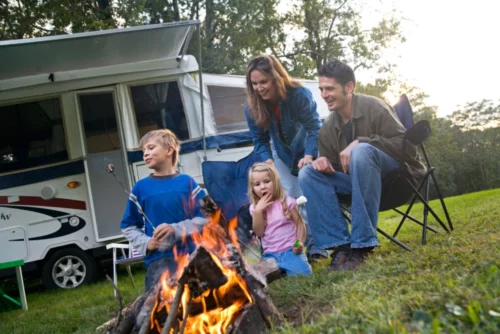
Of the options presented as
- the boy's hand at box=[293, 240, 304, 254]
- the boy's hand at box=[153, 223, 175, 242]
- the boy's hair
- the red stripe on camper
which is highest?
the boy's hair

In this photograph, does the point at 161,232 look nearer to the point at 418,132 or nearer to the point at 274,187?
the point at 274,187

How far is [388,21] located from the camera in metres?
19.6

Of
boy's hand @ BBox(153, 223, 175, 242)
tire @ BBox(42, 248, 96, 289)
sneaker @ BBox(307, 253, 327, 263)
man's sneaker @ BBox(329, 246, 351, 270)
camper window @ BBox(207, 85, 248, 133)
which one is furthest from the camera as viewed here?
camper window @ BBox(207, 85, 248, 133)

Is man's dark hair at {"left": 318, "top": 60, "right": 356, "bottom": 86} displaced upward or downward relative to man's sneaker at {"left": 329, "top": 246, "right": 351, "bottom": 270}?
upward

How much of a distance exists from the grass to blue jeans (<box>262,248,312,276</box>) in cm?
17

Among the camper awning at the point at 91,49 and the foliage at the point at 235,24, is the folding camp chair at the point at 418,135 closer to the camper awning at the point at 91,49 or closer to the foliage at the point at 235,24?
the camper awning at the point at 91,49

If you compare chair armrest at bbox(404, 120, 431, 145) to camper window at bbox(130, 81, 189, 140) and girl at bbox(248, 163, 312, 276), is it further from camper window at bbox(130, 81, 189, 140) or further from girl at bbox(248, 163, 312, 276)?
camper window at bbox(130, 81, 189, 140)

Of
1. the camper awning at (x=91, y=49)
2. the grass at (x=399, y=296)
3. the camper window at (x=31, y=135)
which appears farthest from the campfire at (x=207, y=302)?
the camper window at (x=31, y=135)

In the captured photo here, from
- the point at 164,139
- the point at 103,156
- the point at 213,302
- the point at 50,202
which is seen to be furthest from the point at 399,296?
the point at 50,202

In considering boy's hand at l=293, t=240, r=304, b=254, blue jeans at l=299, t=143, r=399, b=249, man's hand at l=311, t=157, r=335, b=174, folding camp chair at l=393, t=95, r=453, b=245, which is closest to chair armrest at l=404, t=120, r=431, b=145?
folding camp chair at l=393, t=95, r=453, b=245

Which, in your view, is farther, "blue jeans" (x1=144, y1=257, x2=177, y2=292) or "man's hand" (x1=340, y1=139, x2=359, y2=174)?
"man's hand" (x1=340, y1=139, x2=359, y2=174)

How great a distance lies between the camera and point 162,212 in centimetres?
292

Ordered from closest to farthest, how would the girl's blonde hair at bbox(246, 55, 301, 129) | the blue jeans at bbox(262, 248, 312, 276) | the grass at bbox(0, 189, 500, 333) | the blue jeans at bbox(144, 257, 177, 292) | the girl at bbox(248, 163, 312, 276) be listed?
the grass at bbox(0, 189, 500, 333) < the blue jeans at bbox(144, 257, 177, 292) < the blue jeans at bbox(262, 248, 312, 276) < the girl at bbox(248, 163, 312, 276) < the girl's blonde hair at bbox(246, 55, 301, 129)

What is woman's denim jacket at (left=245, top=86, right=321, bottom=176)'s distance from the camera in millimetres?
3783
